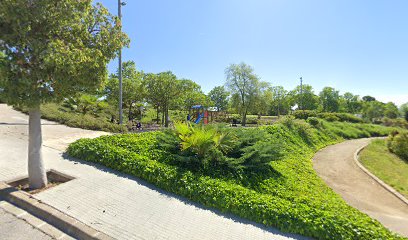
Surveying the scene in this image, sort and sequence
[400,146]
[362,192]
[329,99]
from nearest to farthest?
[362,192] → [400,146] → [329,99]

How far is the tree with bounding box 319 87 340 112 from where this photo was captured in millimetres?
57969

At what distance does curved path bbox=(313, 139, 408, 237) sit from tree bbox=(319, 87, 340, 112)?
168ft

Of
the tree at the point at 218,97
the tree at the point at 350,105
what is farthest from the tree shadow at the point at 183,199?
the tree at the point at 350,105

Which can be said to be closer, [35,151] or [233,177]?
[35,151]

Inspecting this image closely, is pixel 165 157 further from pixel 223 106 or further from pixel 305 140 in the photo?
pixel 223 106

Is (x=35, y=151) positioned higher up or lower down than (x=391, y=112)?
lower down

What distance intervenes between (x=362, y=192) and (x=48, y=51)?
1027 centimetres

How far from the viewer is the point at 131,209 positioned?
169 inches

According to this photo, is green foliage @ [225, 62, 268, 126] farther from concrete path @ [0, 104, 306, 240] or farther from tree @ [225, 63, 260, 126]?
concrete path @ [0, 104, 306, 240]

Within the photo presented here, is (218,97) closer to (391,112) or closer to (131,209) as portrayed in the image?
(391,112)

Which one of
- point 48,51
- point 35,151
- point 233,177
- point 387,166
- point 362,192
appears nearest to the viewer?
point 48,51

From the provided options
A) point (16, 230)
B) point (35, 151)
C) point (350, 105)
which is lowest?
point (16, 230)

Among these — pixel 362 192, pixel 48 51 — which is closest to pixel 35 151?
pixel 48 51

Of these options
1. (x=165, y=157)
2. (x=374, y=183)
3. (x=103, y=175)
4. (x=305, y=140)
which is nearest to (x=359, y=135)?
(x=305, y=140)
